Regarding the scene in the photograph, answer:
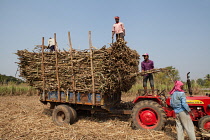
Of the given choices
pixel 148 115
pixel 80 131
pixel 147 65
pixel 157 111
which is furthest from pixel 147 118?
pixel 80 131

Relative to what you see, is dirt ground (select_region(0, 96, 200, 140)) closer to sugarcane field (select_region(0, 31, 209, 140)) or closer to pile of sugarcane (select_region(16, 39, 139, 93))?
sugarcane field (select_region(0, 31, 209, 140))

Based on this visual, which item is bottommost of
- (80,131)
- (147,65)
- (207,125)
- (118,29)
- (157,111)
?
(80,131)

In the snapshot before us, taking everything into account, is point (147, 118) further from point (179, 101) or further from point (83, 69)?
point (83, 69)

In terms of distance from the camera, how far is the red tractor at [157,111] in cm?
519

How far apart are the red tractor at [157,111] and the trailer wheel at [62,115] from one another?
2.38 metres

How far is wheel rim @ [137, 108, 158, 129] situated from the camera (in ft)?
17.6

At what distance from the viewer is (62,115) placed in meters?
6.66

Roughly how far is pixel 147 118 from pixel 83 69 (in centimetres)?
277

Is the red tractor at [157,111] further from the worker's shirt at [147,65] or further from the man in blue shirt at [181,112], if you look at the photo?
the worker's shirt at [147,65]

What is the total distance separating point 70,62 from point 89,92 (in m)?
1.35

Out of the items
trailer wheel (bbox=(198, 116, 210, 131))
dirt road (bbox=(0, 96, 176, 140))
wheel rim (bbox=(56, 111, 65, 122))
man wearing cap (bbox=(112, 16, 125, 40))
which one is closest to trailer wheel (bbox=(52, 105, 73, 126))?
wheel rim (bbox=(56, 111, 65, 122))

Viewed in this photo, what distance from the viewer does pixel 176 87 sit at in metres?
4.49

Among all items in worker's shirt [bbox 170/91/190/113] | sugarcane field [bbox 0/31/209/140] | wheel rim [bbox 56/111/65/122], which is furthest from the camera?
wheel rim [bbox 56/111/65/122]

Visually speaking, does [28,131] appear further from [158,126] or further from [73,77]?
[158,126]
